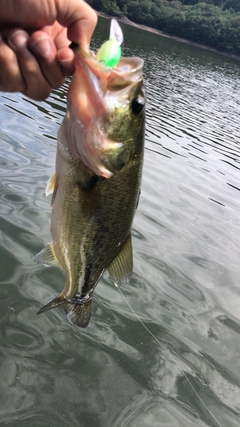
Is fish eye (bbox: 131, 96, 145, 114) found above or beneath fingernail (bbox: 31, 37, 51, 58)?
beneath

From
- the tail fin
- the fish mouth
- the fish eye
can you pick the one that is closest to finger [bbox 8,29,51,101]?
→ the fish mouth

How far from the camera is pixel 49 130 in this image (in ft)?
35.0

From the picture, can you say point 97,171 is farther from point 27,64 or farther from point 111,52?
point 27,64

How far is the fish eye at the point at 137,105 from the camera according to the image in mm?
1890

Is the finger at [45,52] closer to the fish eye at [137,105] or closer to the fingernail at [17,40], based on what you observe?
the fingernail at [17,40]

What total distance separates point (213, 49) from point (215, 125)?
70.5 metres

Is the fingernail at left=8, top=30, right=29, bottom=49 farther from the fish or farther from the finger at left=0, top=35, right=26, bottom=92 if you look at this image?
the fish

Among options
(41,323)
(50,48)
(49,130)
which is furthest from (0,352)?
(49,130)

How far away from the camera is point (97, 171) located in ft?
6.46

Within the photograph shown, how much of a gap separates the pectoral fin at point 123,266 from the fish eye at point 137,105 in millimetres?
814

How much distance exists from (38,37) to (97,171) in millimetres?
793

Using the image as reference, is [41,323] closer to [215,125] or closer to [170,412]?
[170,412]

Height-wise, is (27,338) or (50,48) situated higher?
(50,48)

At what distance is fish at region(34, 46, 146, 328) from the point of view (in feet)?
6.09
